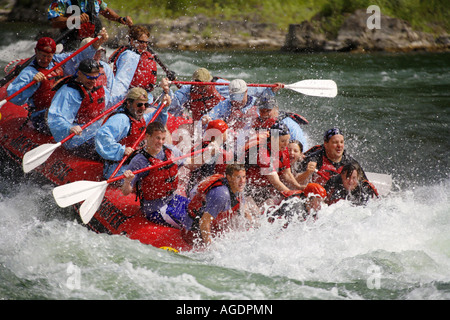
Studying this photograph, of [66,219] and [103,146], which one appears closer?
[103,146]

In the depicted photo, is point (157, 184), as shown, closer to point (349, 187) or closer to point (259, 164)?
point (259, 164)

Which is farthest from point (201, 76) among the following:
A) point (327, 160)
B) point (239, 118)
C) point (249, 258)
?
point (249, 258)

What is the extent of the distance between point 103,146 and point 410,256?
9.07ft

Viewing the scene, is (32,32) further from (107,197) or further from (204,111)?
(107,197)

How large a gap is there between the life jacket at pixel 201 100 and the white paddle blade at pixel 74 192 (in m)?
1.81

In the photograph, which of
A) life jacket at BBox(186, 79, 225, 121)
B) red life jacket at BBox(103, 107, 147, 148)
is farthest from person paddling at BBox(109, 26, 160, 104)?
red life jacket at BBox(103, 107, 147, 148)

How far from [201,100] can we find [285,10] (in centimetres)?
869

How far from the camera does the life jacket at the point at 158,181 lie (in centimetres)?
451

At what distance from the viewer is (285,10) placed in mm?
13977

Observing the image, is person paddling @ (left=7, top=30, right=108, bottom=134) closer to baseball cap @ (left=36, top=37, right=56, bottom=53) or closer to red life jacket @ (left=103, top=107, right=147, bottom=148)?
baseball cap @ (left=36, top=37, right=56, bottom=53)

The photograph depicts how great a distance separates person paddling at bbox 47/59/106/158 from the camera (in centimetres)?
507

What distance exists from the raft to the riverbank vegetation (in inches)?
309

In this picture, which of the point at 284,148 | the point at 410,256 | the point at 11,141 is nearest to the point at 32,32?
the point at 11,141

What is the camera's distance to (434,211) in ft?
18.1
